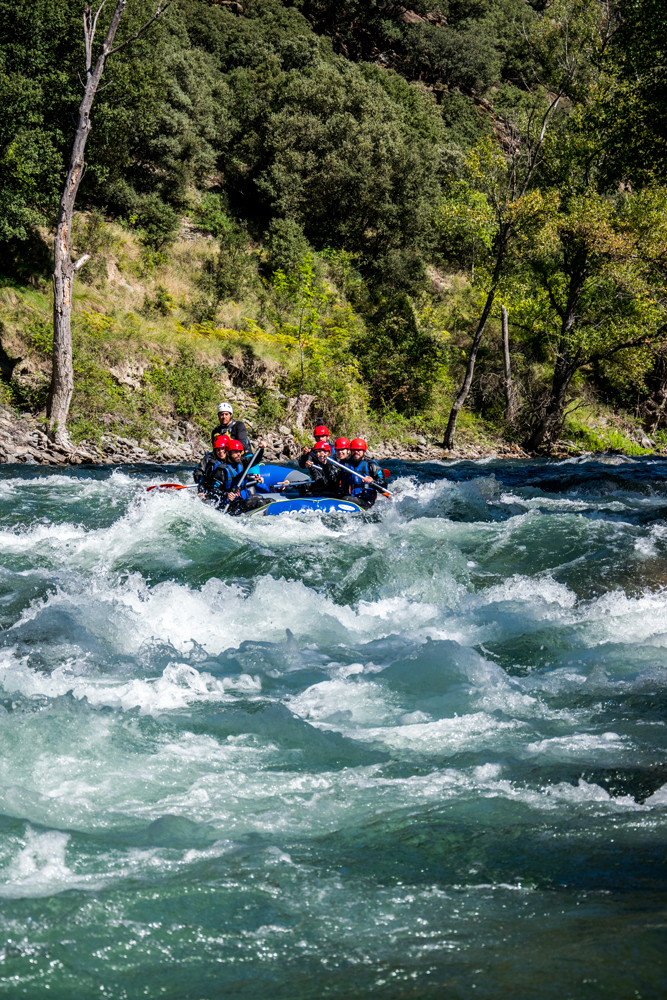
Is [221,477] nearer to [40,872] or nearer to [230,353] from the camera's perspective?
[40,872]

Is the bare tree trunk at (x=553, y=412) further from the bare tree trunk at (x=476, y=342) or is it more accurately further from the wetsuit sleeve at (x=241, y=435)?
the wetsuit sleeve at (x=241, y=435)

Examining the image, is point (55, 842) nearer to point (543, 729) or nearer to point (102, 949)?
point (102, 949)

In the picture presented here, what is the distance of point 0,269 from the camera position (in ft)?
62.4

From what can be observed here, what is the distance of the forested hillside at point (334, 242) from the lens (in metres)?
18.1

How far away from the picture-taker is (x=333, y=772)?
3854 millimetres

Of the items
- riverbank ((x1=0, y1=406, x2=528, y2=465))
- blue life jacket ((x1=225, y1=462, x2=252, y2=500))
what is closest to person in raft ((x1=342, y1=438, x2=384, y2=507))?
blue life jacket ((x1=225, y1=462, x2=252, y2=500))

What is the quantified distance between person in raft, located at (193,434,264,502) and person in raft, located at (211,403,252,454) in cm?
25

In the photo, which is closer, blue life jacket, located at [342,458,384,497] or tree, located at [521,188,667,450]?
blue life jacket, located at [342,458,384,497]

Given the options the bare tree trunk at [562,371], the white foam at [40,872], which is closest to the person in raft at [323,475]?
the white foam at [40,872]

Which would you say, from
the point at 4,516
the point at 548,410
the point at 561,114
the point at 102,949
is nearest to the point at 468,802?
the point at 102,949

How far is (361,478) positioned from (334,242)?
18.6m

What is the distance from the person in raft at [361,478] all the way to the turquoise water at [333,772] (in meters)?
3.13

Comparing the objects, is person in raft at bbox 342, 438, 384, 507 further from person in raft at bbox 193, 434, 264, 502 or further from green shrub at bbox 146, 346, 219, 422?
green shrub at bbox 146, 346, 219, 422

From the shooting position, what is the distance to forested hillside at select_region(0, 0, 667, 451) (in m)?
18.1
